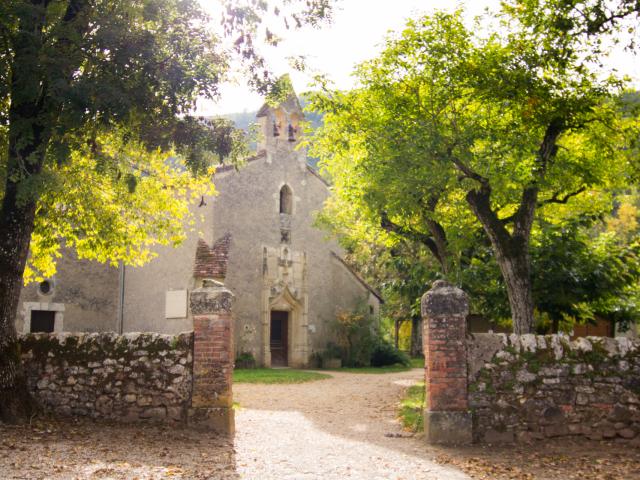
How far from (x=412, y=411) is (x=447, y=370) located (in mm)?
3117

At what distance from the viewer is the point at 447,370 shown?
919cm

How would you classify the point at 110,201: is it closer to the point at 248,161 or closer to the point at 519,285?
the point at 519,285

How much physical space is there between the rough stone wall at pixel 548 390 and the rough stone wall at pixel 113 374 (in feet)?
14.7

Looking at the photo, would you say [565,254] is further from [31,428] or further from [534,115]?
[31,428]

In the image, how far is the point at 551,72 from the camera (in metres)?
12.5

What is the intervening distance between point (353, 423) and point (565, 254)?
7.06 m

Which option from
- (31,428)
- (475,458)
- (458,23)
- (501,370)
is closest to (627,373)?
(501,370)

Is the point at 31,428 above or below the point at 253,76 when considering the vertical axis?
below

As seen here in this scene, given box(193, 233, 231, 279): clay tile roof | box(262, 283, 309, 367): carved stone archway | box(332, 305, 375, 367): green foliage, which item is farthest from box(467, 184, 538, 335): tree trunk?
box(332, 305, 375, 367): green foliage

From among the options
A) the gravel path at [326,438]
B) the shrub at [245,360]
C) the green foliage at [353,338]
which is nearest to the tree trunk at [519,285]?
the gravel path at [326,438]

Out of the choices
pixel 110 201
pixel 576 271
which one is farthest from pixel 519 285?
pixel 110 201

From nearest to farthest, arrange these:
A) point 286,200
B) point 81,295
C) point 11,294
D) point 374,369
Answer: point 11,294
point 81,295
point 374,369
point 286,200

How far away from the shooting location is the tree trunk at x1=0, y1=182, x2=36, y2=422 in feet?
31.2

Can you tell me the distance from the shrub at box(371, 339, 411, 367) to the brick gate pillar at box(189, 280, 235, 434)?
1665 centimetres
